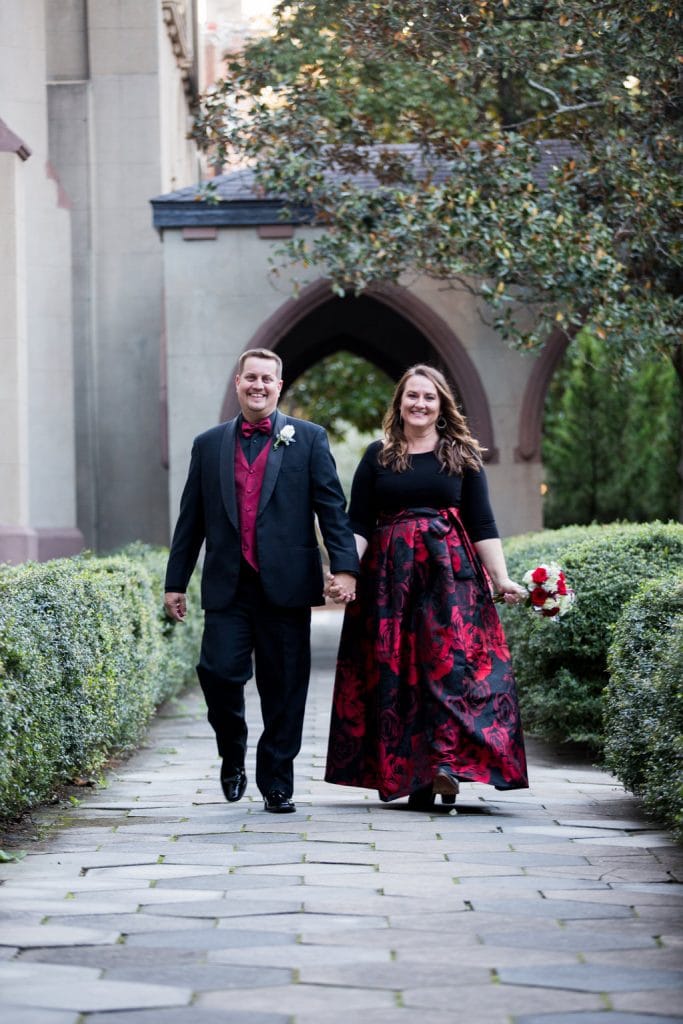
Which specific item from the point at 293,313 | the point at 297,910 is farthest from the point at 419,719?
the point at 293,313

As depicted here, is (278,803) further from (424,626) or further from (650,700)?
(650,700)

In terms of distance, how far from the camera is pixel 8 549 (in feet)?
46.4

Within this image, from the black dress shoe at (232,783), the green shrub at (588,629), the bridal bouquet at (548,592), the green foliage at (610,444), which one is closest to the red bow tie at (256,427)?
the bridal bouquet at (548,592)

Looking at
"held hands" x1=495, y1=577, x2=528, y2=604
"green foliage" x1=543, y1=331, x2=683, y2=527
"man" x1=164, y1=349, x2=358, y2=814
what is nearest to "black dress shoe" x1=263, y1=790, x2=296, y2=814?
"man" x1=164, y1=349, x2=358, y2=814

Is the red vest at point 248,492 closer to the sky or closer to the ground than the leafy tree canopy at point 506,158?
closer to the ground

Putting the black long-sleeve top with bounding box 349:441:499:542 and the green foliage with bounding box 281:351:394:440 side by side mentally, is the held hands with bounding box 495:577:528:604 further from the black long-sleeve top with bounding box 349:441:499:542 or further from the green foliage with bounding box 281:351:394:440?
the green foliage with bounding box 281:351:394:440

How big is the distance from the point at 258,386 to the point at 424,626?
1.22 m

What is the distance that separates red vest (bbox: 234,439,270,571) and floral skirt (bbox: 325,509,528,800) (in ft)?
1.78

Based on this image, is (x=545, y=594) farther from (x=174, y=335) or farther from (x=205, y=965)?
(x=174, y=335)

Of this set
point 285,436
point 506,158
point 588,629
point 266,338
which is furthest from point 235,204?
point 285,436

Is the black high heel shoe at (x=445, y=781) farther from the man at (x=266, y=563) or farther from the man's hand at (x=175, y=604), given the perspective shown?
the man's hand at (x=175, y=604)

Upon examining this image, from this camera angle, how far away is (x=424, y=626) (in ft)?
21.3

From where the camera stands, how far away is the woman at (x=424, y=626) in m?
6.39

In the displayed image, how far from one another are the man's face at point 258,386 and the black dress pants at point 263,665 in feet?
2.17
